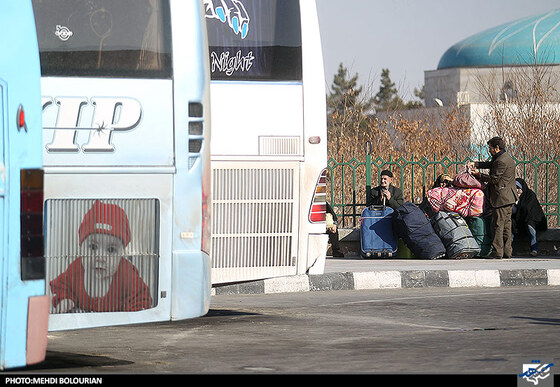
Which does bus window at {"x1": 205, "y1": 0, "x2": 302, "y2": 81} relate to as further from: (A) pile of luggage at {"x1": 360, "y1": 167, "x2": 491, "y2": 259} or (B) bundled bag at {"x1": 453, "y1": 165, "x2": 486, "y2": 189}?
(B) bundled bag at {"x1": 453, "y1": 165, "x2": 486, "y2": 189}

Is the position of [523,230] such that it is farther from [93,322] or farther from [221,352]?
[93,322]

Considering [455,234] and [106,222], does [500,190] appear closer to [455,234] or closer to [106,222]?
[455,234]

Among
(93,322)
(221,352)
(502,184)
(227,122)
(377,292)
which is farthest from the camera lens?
(502,184)

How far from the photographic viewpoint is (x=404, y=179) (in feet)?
56.6

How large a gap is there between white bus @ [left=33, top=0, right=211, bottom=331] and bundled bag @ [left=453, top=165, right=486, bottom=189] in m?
8.69

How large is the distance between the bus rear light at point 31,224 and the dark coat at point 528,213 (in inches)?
425

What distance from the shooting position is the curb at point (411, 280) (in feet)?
40.4

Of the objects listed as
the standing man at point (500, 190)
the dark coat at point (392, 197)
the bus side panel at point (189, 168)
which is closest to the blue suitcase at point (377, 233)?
the dark coat at point (392, 197)

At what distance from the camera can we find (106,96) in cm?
670

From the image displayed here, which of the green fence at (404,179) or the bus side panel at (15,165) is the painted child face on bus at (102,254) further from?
the green fence at (404,179)

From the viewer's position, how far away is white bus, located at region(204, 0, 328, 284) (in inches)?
353

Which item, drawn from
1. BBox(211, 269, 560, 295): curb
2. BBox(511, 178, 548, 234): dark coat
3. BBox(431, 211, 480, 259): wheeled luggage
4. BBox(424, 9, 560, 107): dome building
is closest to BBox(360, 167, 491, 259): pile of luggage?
BBox(431, 211, 480, 259): wheeled luggage
